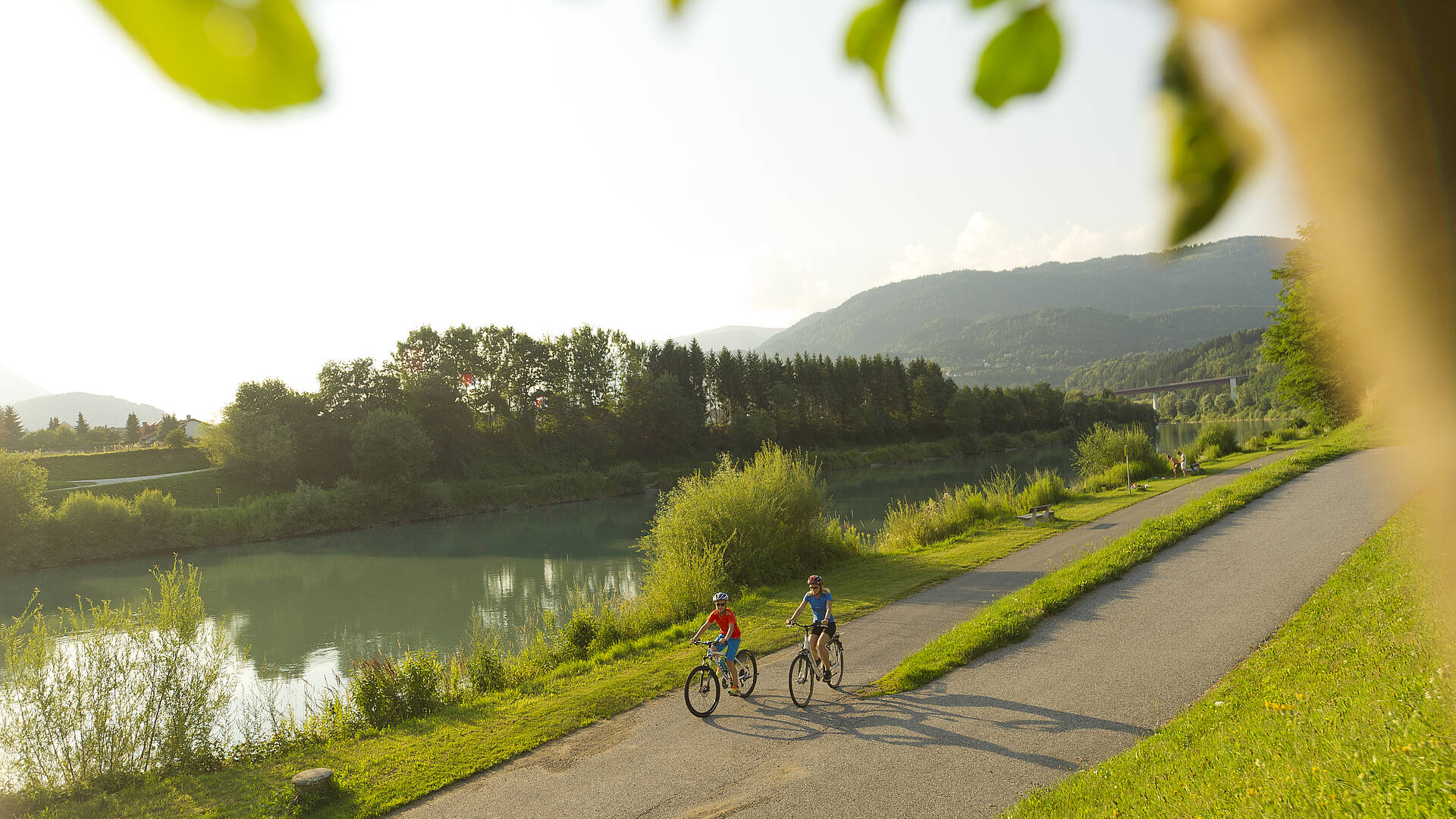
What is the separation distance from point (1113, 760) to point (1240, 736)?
1.09 m

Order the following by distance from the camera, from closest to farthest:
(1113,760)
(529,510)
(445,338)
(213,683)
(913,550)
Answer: (1113,760), (213,683), (913,550), (529,510), (445,338)

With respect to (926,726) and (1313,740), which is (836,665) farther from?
(1313,740)

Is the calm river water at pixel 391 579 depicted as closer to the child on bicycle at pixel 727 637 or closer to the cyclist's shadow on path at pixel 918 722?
the child on bicycle at pixel 727 637

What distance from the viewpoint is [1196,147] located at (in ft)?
1.91

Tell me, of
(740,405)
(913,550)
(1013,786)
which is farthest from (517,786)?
(740,405)

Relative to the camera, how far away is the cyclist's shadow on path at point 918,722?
26.7ft

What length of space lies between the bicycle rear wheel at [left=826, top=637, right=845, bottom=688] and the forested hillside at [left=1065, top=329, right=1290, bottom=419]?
1574 inches

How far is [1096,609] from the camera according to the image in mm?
12422

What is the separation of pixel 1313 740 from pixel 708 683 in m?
6.51

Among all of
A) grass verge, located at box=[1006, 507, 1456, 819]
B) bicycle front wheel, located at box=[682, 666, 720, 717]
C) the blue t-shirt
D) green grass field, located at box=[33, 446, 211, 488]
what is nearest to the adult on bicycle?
the blue t-shirt

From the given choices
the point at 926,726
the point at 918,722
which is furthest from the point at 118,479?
the point at 926,726

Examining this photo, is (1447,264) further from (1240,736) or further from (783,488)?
(783,488)

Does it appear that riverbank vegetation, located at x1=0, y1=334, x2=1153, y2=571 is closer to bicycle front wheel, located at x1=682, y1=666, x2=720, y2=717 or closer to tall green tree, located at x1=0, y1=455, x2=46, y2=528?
tall green tree, located at x1=0, y1=455, x2=46, y2=528

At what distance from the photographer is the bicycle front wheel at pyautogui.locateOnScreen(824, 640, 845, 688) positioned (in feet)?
33.7
